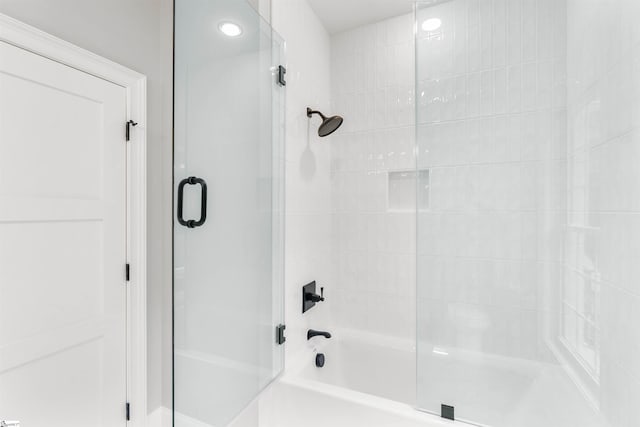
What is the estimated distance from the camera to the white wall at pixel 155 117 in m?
1.35

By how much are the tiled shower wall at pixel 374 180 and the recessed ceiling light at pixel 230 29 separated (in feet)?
3.12

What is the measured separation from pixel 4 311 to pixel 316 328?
1423 millimetres

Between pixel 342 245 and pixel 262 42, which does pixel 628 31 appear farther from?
pixel 342 245

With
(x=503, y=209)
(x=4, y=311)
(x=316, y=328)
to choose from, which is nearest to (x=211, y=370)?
(x=4, y=311)

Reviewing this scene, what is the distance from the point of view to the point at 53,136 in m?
1.13

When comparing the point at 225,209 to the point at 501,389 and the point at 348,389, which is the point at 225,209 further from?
the point at 501,389

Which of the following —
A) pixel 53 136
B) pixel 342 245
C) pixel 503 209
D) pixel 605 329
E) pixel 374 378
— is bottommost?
pixel 374 378

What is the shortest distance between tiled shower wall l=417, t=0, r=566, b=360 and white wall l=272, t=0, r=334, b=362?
66cm

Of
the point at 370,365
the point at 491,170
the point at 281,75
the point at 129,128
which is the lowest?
the point at 370,365

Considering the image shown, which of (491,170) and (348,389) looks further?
(348,389)

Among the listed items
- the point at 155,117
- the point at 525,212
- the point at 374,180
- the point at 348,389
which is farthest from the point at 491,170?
the point at 155,117

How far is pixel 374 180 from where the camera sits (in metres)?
2.08

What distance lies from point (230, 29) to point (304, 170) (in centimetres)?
82

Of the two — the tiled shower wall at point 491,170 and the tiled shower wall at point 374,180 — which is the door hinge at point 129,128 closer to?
the tiled shower wall at point 374,180
